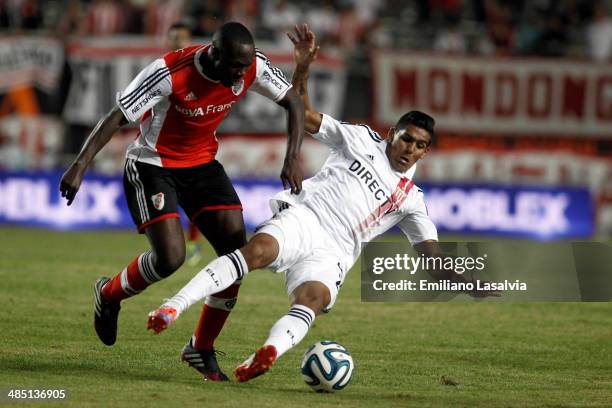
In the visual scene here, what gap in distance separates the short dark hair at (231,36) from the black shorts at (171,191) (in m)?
1.03

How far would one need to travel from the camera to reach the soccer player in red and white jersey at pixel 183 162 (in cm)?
724

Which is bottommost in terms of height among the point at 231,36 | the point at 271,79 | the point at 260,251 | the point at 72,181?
the point at 260,251

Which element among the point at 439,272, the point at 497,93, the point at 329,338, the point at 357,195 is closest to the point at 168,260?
the point at 357,195

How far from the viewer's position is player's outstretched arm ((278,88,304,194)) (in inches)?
283

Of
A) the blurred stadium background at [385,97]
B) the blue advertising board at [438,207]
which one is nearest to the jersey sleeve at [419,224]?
the blue advertising board at [438,207]

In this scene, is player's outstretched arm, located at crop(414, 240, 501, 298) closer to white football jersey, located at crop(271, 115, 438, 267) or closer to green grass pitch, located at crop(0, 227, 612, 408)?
white football jersey, located at crop(271, 115, 438, 267)

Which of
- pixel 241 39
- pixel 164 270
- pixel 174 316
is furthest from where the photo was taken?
pixel 164 270

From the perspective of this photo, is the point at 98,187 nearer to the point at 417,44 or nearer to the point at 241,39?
the point at 417,44

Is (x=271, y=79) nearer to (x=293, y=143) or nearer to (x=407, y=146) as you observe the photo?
(x=293, y=143)

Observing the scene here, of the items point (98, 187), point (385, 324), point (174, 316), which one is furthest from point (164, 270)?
point (98, 187)

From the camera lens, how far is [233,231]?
7.52 metres

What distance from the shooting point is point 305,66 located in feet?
26.2

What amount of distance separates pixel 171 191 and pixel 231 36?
48.6 inches

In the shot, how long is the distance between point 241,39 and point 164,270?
5.41ft
